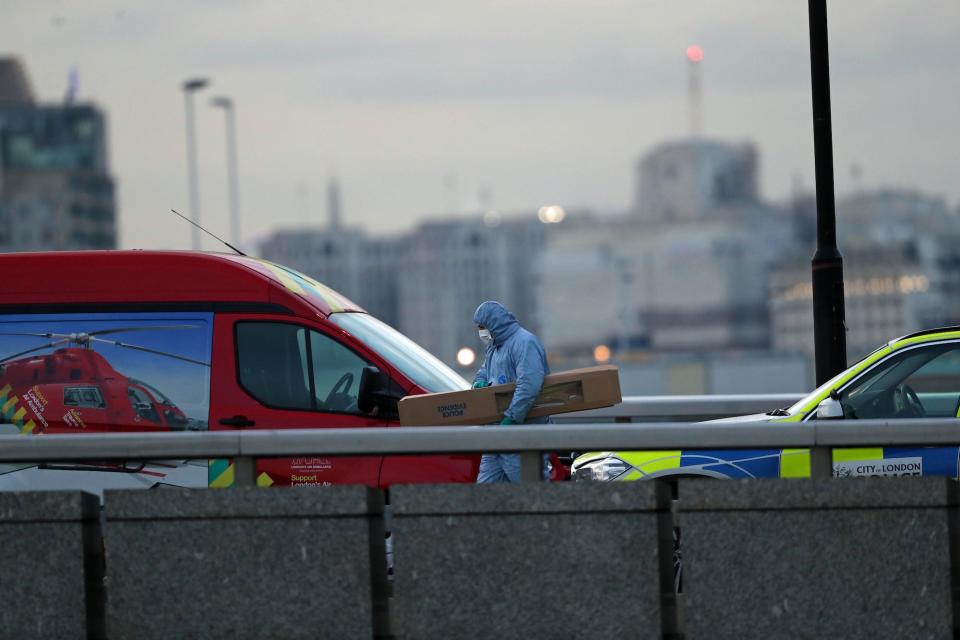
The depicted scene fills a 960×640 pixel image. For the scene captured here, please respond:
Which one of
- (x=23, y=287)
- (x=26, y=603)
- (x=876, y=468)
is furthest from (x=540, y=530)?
(x=23, y=287)

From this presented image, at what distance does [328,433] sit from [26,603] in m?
1.33

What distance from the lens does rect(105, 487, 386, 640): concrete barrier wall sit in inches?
255

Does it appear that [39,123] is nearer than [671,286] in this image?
Yes

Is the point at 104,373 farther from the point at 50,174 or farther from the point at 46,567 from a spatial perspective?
the point at 50,174

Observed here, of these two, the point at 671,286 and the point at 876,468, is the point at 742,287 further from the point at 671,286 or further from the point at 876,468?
the point at 876,468

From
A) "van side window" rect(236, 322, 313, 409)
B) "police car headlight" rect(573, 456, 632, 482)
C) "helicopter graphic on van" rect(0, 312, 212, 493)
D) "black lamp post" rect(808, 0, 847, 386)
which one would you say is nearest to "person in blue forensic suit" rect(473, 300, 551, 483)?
"police car headlight" rect(573, 456, 632, 482)

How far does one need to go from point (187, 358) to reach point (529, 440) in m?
3.57

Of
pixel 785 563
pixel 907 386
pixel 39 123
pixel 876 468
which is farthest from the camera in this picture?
pixel 39 123

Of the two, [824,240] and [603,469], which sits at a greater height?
[824,240]

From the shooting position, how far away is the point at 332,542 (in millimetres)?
6457

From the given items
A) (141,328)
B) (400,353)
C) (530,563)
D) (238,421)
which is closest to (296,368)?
(238,421)

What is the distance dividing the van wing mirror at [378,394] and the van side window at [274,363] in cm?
31

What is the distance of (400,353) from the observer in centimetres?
1012

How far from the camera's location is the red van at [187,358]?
30.9 feet
